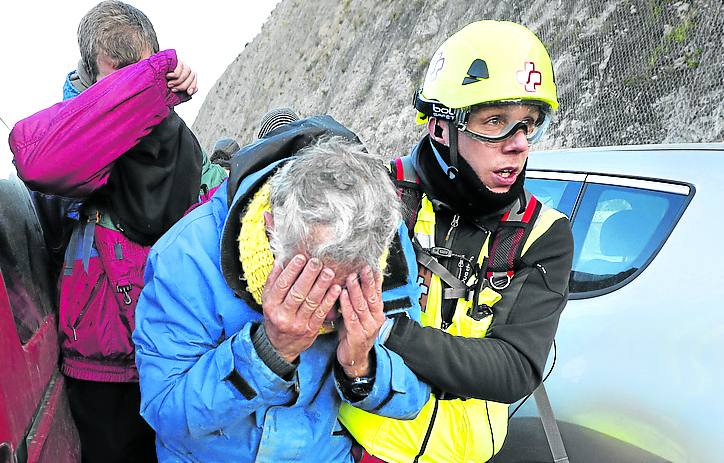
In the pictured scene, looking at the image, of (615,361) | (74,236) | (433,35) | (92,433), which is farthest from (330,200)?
(433,35)

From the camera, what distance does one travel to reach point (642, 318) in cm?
224

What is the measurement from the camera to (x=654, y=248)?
2350 mm

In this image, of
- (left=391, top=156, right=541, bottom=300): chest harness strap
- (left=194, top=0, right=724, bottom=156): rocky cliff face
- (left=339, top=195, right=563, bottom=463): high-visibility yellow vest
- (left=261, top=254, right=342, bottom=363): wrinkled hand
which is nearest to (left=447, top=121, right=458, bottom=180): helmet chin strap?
(left=391, top=156, right=541, bottom=300): chest harness strap

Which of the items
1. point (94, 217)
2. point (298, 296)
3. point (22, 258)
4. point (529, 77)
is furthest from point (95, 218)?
point (529, 77)

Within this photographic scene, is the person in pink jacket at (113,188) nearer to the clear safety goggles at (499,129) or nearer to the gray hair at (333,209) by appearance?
the gray hair at (333,209)

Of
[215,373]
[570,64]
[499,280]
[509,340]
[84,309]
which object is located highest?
[570,64]

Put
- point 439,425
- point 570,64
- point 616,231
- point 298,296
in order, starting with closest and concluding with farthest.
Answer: point 298,296 → point 439,425 → point 616,231 → point 570,64

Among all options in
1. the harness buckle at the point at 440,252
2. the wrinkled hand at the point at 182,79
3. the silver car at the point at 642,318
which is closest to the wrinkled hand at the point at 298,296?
the harness buckle at the point at 440,252

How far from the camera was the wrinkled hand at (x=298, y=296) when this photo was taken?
125 centimetres

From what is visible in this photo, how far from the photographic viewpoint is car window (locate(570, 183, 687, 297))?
2.38 m

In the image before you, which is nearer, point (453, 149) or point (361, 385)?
point (361, 385)

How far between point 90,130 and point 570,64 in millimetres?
11942

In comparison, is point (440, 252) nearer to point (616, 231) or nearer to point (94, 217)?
point (94, 217)

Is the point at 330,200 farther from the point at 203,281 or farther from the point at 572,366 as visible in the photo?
the point at 572,366
